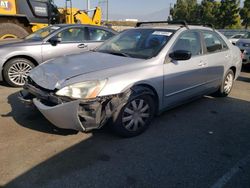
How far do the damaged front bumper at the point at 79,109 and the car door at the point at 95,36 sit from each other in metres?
3.83

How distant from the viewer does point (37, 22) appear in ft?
31.9

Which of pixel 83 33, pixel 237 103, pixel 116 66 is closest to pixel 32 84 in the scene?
pixel 116 66

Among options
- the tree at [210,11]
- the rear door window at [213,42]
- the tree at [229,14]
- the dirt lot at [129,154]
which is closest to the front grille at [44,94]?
the dirt lot at [129,154]

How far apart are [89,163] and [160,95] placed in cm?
149

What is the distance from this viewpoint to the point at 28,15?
371 inches

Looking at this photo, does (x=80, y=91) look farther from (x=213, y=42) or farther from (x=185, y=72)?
(x=213, y=42)

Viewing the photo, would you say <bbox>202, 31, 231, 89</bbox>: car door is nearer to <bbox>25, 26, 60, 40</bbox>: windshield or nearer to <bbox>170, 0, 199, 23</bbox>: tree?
<bbox>25, 26, 60, 40</bbox>: windshield

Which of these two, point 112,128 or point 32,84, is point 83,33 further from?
point 112,128

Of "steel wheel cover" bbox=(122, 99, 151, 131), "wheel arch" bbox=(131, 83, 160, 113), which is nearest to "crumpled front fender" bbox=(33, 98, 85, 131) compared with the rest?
"steel wheel cover" bbox=(122, 99, 151, 131)

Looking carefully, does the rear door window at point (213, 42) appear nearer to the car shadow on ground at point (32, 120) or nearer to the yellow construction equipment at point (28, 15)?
the car shadow on ground at point (32, 120)

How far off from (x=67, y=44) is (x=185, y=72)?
351cm

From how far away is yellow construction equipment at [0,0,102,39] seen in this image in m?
8.62

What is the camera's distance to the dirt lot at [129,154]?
2.66 m

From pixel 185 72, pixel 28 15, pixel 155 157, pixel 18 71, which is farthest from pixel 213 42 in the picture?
pixel 28 15
